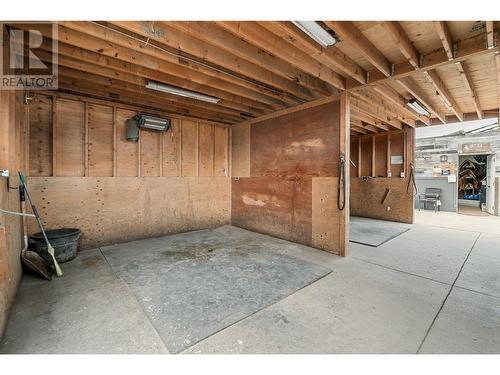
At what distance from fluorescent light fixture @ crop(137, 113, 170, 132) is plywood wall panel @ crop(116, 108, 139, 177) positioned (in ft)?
0.93

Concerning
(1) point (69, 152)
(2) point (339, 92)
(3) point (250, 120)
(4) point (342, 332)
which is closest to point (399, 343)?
(4) point (342, 332)

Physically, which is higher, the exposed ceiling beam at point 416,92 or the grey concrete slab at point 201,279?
the exposed ceiling beam at point 416,92

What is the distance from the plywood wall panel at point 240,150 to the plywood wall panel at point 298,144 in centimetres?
16

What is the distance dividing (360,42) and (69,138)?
4.26 meters

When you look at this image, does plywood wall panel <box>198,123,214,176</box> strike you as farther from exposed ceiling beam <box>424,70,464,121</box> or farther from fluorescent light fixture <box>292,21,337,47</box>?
exposed ceiling beam <box>424,70,464,121</box>

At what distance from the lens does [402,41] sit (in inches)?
87.9

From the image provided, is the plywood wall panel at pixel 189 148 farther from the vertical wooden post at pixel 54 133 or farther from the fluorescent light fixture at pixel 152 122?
the vertical wooden post at pixel 54 133

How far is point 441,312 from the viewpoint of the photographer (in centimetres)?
189

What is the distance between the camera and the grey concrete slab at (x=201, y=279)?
5.79ft

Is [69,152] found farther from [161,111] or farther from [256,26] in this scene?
[256,26]

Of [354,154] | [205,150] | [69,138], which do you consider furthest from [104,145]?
[354,154]

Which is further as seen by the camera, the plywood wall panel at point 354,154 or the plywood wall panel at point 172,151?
the plywood wall panel at point 354,154

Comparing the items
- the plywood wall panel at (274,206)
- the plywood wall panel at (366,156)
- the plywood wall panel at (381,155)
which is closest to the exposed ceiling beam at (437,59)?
the plywood wall panel at (274,206)

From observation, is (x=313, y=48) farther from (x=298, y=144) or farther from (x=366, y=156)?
(x=366, y=156)
